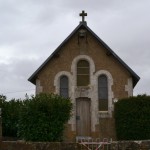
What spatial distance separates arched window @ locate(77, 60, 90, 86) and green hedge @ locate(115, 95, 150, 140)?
2924 mm

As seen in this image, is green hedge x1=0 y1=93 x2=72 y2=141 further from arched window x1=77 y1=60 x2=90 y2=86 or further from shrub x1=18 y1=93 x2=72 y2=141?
arched window x1=77 y1=60 x2=90 y2=86

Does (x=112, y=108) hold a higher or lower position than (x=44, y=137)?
higher

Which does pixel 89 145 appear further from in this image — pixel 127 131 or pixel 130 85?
pixel 130 85

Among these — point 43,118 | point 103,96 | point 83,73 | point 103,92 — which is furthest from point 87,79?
point 43,118

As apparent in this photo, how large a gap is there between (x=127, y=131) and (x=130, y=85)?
316cm

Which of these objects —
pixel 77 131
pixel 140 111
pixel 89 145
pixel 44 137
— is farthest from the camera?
pixel 77 131

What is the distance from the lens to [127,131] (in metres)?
20.0

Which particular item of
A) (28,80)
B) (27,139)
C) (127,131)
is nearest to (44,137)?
(27,139)

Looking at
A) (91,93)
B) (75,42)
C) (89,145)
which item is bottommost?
(89,145)

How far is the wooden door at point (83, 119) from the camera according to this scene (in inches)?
866

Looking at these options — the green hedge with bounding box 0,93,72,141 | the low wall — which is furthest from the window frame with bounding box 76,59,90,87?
the low wall

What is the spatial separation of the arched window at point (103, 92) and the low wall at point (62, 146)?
852 cm

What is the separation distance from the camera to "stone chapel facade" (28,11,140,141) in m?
21.9

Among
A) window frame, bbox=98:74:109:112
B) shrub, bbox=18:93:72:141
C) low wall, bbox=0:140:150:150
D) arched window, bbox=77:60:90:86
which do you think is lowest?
low wall, bbox=0:140:150:150
